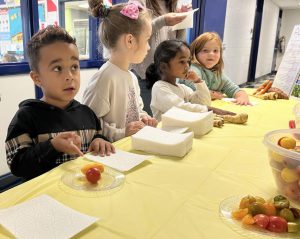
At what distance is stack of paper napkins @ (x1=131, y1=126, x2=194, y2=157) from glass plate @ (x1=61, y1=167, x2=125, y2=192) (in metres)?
0.19

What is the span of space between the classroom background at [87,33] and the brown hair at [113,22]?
1.52 ft

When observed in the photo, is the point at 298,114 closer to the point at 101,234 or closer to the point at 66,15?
the point at 101,234

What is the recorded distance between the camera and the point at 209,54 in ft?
7.11

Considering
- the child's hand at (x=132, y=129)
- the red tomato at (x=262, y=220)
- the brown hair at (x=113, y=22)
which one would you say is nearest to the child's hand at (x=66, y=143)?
the child's hand at (x=132, y=129)

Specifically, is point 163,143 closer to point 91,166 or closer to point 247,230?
point 91,166

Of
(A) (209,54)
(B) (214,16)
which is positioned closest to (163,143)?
(A) (209,54)

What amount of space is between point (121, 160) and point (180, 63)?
2.91ft

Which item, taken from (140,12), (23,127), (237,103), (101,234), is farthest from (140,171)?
(237,103)

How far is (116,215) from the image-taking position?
567 millimetres

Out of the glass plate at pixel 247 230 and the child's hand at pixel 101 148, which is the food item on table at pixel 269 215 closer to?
the glass plate at pixel 247 230

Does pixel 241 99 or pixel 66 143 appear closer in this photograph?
pixel 66 143

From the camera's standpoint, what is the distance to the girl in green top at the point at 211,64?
2.14 m

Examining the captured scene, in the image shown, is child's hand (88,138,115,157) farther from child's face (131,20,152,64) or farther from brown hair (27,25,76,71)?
child's face (131,20,152,64)

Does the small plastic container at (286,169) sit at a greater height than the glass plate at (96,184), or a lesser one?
greater
